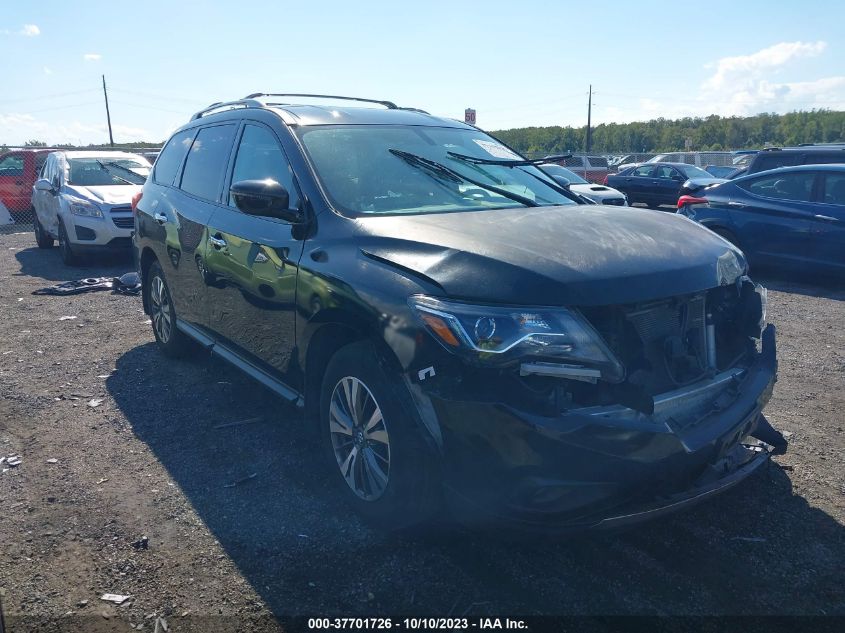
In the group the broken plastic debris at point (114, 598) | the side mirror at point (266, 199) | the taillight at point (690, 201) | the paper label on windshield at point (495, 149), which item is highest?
the paper label on windshield at point (495, 149)

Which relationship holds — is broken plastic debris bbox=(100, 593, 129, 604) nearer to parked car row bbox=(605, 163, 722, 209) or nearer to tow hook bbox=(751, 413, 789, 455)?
tow hook bbox=(751, 413, 789, 455)

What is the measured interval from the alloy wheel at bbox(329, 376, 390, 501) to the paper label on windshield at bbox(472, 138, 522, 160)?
2104mm

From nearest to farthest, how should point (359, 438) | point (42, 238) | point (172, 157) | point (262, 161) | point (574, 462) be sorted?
point (574, 462)
point (359, 438)
point (262, 161)
point (172, 157)
point (42, 238)

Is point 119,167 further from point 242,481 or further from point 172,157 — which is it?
point 242,481

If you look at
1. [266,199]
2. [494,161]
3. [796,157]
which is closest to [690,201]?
[796,157]

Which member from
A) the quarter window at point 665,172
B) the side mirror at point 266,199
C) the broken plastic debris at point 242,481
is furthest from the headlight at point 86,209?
the quarter window at point 665,172

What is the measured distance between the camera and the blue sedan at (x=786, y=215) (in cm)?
907

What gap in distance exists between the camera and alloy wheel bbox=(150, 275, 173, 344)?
6.00 meters

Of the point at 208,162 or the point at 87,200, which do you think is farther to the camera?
the point at 87,200

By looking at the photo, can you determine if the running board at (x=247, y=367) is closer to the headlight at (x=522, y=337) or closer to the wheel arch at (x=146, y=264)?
the wheel arch at (x=146, y=264)

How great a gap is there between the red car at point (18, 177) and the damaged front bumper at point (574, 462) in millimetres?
18017

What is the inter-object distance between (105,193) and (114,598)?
32.4 ft

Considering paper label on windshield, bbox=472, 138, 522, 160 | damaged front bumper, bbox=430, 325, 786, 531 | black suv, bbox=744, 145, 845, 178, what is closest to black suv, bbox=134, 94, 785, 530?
damaged front bumper, bbox=430, 325, 786, 531

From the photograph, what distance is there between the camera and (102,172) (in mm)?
12516
